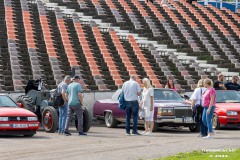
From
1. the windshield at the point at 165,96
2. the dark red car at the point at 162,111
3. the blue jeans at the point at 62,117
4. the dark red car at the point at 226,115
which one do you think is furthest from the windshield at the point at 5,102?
the dark red car at the point at 226,115

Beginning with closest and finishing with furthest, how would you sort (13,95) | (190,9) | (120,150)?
(120,150), (13,95), (190,9)

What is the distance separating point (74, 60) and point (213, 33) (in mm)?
11449

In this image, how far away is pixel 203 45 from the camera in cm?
3678

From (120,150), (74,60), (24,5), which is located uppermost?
(24,5)

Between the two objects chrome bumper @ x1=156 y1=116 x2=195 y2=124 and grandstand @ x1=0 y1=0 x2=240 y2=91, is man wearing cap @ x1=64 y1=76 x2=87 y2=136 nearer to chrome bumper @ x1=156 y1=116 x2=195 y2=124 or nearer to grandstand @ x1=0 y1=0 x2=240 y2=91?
chrome bumper @ x1=156 y1=116 x2=195 y2=124

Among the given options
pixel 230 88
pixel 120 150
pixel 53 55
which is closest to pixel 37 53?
pixel 53 55

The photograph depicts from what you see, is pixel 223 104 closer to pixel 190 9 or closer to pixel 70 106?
pixel 70 106

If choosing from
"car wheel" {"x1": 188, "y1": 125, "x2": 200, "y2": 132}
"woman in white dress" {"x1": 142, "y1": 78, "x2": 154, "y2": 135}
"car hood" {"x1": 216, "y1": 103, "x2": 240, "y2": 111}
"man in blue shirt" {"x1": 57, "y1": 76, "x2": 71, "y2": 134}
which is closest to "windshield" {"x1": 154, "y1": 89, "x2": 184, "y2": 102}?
"car wheel" {"x1": 188, "y1": 125, "x2": 200, "y2": 132}

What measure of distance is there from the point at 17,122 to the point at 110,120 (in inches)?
230

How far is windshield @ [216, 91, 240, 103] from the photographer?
26.0 metres

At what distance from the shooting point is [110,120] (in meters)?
25.2

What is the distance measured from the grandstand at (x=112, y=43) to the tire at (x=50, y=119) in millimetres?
3749

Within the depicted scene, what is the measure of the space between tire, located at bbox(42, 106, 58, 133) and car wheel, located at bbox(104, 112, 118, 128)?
3334 millimetres

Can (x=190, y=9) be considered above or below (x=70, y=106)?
above
